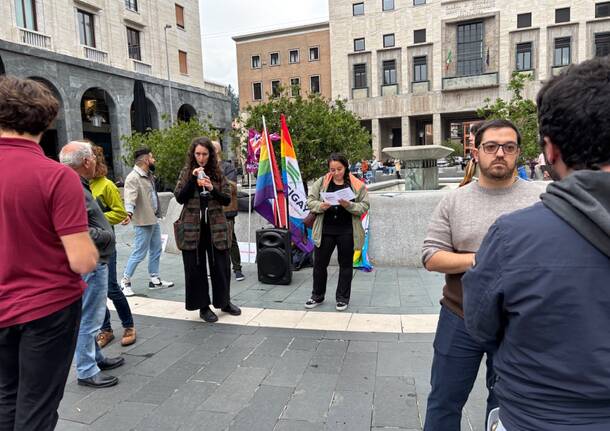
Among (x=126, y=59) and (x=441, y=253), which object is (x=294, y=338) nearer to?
(x=441, y=253)

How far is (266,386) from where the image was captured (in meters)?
3.31

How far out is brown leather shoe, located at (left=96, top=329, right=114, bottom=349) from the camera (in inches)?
165

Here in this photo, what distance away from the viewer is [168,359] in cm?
386

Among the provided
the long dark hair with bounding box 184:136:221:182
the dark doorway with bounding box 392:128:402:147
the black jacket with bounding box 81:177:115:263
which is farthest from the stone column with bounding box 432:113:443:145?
the black jacket with bounding box 81:177:115:263

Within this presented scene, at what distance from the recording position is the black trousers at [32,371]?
1961 millimetres

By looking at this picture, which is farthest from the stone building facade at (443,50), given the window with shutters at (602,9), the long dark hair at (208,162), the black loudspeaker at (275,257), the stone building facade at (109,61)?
the long dark hair at (208,162)

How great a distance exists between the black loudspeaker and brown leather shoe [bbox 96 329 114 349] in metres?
2.51

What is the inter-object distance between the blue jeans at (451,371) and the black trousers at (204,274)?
304cm

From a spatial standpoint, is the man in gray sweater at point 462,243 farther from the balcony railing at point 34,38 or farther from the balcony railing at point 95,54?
the balcony railing at point 95,54

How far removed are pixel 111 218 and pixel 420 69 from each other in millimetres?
42793

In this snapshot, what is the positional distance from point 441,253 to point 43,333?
191 cm

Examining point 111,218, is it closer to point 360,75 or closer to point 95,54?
point 95,54

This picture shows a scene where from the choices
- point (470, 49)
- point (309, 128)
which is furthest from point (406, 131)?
point (309, 128)

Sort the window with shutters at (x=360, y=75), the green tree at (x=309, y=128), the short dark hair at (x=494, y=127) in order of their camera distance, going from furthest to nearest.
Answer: the window with shutters at (x=360, y=75)
the green tree at (x=309, y=128)
the short dark hair at (x=494, y=127)
